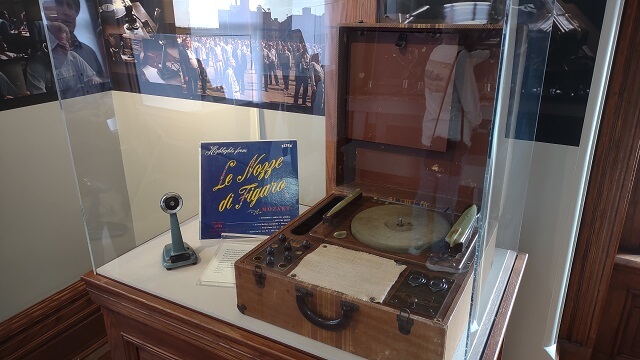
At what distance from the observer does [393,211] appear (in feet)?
3.76

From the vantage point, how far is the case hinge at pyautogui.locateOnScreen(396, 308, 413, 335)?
2.51 ft

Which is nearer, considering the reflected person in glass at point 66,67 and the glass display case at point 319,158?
the glass display case at point 319,158

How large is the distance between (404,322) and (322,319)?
158 millimetres

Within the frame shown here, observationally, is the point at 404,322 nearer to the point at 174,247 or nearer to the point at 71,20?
the point at 174,247

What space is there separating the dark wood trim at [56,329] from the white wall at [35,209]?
0.04 meters

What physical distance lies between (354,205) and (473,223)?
32cm

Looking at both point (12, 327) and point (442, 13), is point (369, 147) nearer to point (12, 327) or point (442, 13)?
point (442, 13)

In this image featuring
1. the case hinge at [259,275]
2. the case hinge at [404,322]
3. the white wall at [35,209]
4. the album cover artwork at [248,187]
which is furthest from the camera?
the white wall at [35,209]

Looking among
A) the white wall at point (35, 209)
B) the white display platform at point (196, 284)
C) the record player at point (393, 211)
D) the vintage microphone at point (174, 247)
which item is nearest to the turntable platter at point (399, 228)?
the record player at point (393, 211)

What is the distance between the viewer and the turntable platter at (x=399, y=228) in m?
0.98

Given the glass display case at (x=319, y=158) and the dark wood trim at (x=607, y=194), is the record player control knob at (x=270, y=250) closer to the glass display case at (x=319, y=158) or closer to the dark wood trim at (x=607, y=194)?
the glass display case at (x=319, y=158)

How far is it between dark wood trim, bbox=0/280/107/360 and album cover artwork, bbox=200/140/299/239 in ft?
3.13

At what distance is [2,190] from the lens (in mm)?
1602

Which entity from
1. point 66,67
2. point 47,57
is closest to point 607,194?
point 66,67
